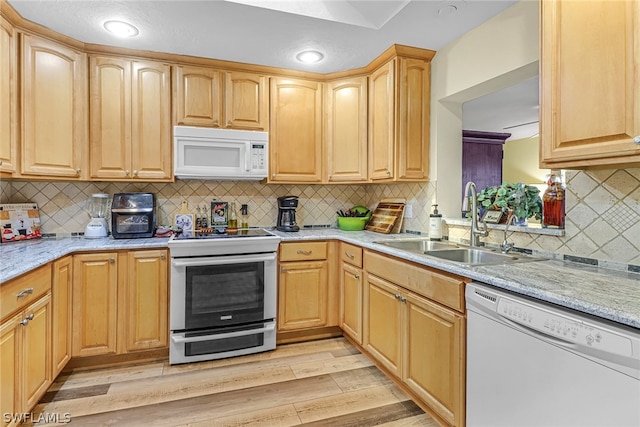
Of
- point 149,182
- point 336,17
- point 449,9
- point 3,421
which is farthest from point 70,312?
point 449,9

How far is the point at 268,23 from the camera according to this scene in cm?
222

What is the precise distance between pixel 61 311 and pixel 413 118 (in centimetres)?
277

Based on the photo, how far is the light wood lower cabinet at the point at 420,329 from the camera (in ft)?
5.20

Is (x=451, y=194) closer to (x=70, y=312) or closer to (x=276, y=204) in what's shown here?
(x=276, y=204)

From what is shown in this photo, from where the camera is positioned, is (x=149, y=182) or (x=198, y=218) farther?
(x=198, y=218)

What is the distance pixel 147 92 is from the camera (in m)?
2.68

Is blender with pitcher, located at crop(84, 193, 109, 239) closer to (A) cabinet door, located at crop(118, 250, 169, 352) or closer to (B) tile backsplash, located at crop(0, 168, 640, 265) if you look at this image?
(B) tile backsplash, located at crop(0, 168, 640, 265)

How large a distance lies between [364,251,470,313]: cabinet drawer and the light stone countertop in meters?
0.05

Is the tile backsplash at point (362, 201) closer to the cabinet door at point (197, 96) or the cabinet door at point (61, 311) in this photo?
the cabinet door at point (197, 96)

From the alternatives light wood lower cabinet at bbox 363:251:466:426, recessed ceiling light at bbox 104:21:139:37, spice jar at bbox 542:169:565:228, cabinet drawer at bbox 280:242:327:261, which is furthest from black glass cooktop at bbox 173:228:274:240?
spice jar at bbox 542:169:565:228

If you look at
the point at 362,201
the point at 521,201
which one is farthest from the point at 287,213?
the point at 521,201

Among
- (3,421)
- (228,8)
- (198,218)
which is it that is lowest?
(3,421)

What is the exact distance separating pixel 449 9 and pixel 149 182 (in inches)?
99.3

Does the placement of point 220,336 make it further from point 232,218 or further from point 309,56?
point 309,56
